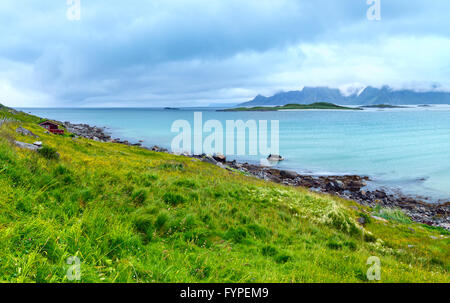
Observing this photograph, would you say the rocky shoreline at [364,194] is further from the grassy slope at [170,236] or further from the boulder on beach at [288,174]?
the grassy slope at [170,236]

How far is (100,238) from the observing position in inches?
205

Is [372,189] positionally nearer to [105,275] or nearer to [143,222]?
[143,222]

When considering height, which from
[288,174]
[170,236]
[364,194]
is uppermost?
[170,236]

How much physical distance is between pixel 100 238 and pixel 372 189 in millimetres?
33115

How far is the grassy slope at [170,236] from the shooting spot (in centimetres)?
425

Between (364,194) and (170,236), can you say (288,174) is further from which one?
(170,236)

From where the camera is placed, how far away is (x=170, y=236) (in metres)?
6.70

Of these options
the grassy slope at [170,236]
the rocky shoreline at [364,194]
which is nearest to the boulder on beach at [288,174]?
the rocky shoreline at [364,194]

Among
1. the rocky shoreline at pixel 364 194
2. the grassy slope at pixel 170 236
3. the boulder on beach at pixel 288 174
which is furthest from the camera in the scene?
the boulder on beach at pixel 288 174

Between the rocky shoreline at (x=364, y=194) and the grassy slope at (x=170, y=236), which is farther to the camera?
the rocky shoreline at (x=364, y=194)

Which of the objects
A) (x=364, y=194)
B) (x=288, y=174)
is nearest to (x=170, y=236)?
(x=364, y=194)

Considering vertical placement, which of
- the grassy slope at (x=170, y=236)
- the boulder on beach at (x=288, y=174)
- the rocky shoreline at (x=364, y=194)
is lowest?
the rocky shoreline at (x=364, y=194)

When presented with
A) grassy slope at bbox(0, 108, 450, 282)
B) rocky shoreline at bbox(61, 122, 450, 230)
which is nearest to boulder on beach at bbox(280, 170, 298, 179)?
rocky shoreline at bbox(61, 122, 450, 230)

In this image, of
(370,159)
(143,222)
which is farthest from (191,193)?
(370,159)
